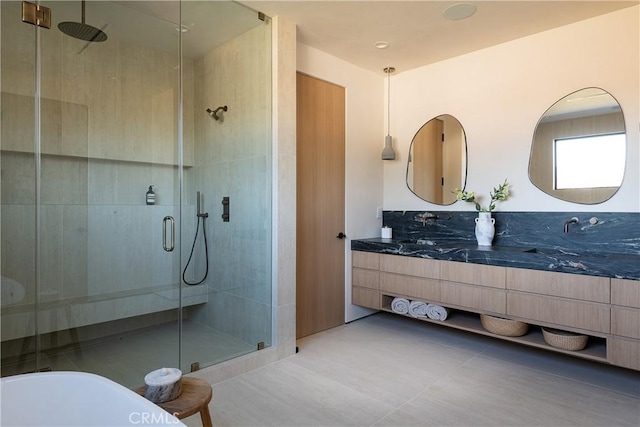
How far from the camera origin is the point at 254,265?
322 centimetres

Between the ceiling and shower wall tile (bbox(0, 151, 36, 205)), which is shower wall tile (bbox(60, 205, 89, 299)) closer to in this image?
shower wall tile (bbox(0, 151, 36, 205))

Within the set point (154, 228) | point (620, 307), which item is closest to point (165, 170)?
point (154, 228)

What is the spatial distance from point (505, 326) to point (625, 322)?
796 millimetres

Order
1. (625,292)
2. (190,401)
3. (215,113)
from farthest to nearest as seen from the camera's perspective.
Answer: (215,113) → (625,292) → (190,401)

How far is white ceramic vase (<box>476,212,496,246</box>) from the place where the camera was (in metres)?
3.49

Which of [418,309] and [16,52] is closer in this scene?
[16,52]

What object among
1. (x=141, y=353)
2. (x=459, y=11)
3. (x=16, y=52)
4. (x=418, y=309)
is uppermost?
(x=459, y=11)

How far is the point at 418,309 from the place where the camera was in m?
3.58

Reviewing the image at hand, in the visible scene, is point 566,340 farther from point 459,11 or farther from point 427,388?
point 459,11

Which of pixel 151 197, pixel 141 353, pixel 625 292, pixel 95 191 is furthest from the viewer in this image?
pixel 151 197

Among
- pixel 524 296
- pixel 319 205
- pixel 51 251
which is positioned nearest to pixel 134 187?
pixel 51 251

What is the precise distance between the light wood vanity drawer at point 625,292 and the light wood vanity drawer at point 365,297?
1946 mm

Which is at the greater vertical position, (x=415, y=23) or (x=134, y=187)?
(x=415, y=23)

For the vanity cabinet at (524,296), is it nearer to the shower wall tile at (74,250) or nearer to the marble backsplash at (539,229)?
the marble backsplash at (539,229)
